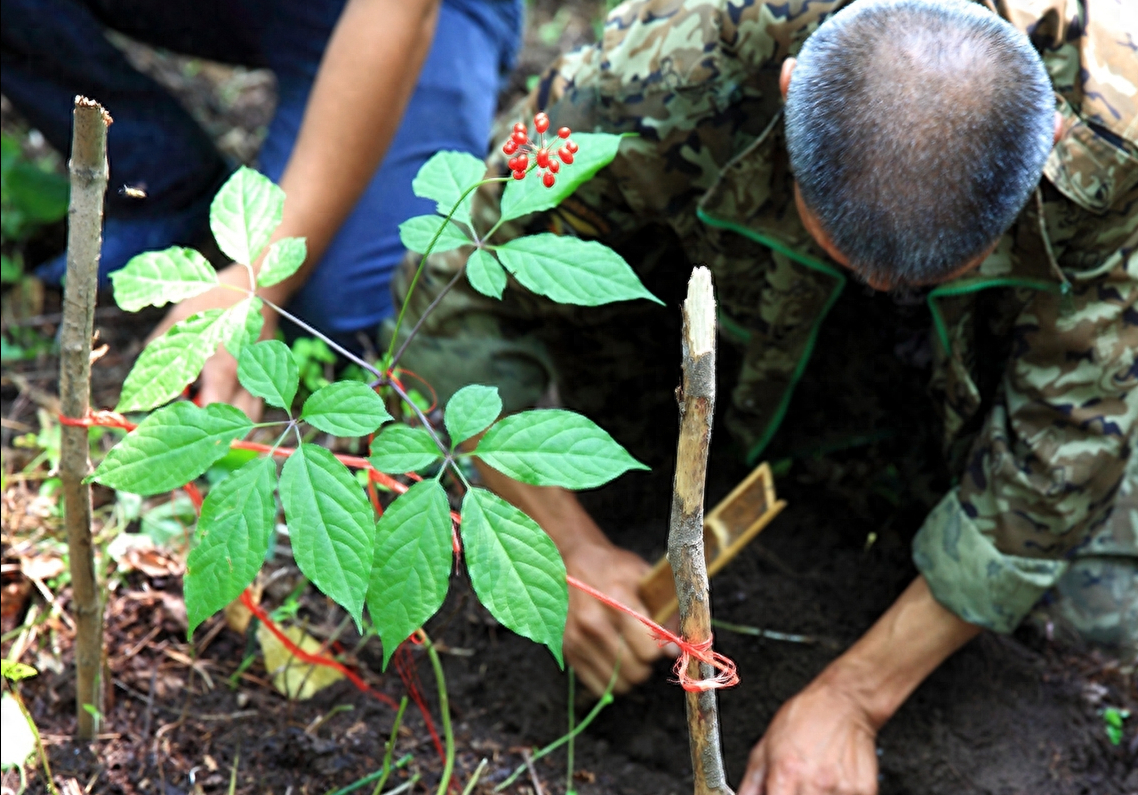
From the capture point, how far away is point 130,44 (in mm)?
3156

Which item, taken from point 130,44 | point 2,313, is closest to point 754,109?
point 2,313

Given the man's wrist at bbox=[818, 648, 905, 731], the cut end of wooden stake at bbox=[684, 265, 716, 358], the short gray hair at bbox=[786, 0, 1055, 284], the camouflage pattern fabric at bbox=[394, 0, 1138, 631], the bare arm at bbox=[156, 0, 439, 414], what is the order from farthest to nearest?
the bare arm at bbox=[156, 0, 439, 414]
the man's wrist at bbox=[818, 648, 905, 731]
the camouflage pattern fabric at bbox=[394, 0, 1138, 631]
the short gray hair at bbox=[786, 0, 1055, 284]
the cut end of wooden stake at bbox=[684, 265, 716, 358]

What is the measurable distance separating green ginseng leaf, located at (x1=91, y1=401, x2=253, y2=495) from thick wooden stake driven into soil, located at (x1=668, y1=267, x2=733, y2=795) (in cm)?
39

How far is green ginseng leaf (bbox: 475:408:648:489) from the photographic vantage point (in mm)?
877

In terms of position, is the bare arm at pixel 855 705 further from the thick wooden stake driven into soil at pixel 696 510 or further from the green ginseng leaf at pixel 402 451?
the green ginseng leaf at pixel 402 451

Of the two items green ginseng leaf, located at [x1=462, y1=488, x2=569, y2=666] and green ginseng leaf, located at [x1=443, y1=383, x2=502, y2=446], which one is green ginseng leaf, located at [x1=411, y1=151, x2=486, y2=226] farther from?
green ginseng leaf, located at [x1=462, y1=488, x2=569, y2=666]

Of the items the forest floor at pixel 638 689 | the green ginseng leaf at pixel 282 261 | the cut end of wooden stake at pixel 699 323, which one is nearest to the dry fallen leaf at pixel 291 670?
the forest floor at pixel 638 689

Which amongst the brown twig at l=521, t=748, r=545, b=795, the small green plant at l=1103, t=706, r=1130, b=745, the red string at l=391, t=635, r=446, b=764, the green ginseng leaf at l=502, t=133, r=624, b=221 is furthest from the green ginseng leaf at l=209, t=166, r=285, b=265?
the small green plant at l=1103, t=706, r=1130, b=745

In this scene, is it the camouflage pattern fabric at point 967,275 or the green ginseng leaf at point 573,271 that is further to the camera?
the camouflage pattern fabric at point 967,275

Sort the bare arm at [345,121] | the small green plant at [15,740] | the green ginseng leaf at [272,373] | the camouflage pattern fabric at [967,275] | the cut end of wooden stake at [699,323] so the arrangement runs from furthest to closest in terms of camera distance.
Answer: the bare arm at [345,121] → the camouflage pattern fabric at [967,275] → the small green plant at [15,740] → the green ginseng leaf at [272,373] → the cut end of wooden stake at [699,323]

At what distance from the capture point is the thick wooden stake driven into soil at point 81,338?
0.95m

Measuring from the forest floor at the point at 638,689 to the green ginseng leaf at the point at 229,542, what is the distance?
53cm

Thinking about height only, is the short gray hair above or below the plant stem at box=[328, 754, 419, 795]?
above

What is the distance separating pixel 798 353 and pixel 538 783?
85cm
